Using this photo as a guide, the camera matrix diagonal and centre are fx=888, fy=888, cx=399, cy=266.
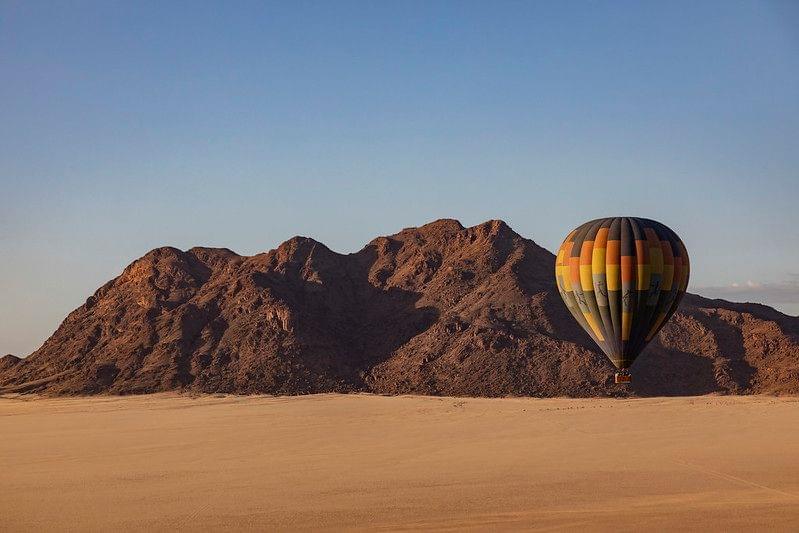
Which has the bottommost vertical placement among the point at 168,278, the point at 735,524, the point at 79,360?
the point at 735,524

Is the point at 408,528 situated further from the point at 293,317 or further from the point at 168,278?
the point at 168,278

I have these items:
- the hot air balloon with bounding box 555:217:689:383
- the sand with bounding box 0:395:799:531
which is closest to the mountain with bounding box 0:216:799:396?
the sand with bounding box 0:395:799:531

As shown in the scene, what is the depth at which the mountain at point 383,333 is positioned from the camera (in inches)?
2670

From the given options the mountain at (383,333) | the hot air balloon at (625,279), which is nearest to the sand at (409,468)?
the hot air balloon at (625,279)

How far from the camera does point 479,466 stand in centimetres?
3272

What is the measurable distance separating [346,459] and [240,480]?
5978mm

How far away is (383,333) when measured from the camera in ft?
259

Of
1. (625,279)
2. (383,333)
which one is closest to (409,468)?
(625,279)

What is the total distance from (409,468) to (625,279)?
529 inches

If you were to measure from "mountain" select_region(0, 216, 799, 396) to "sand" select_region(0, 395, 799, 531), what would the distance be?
A: 33.9ft

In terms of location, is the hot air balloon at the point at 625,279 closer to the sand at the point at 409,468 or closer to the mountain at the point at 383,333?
the sand at the point at 409,468

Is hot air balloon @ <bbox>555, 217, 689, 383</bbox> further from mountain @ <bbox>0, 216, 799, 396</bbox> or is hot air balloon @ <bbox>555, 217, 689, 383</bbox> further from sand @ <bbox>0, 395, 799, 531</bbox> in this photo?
mountain @ <bbox>0, 216, 799, 396</bbox>

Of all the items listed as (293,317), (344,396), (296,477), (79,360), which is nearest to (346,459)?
(296,477)

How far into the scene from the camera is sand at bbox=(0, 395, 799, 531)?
936 inches
